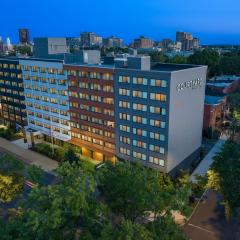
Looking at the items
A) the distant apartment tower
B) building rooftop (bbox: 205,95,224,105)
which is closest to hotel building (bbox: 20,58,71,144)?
the distant apartment tower

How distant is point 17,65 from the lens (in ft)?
301

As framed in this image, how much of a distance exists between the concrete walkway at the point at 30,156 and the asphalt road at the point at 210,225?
39764mm

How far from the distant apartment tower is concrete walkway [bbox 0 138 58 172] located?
31.0m

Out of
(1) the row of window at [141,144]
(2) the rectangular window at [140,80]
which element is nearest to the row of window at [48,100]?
(1) the row of window at [141,144]

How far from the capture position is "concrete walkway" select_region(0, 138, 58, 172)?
76.4 m

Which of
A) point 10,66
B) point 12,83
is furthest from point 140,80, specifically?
point 12,83

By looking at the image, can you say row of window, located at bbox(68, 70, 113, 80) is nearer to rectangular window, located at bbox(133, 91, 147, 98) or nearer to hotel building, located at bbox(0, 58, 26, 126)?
rectangular window, located at bbox(133, 91, 147, 98)

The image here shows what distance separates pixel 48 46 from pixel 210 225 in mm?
69515

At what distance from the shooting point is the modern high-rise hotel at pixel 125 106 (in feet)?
201

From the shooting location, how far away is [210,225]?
49375 mm

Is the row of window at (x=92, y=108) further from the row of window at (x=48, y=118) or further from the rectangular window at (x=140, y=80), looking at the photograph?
the rectangular window at (x=140, y=80)

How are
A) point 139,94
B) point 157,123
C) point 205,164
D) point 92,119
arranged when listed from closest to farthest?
1. point 157,123
2. point 139,94
3. point 205,164
4. point 92,119

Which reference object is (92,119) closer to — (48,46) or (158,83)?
(158,83)

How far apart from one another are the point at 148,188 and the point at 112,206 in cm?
556
